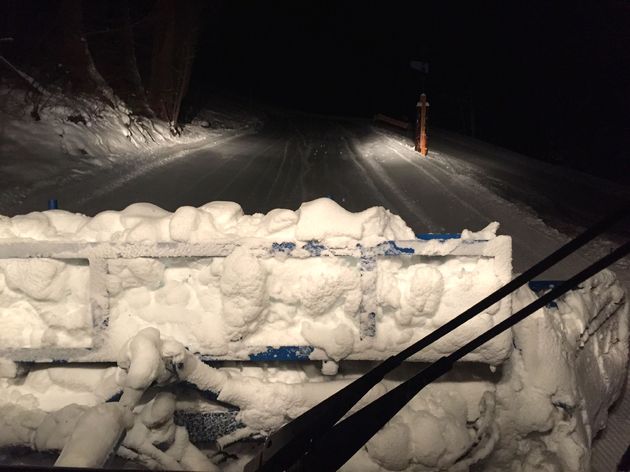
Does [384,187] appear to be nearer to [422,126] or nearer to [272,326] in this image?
[422,126]

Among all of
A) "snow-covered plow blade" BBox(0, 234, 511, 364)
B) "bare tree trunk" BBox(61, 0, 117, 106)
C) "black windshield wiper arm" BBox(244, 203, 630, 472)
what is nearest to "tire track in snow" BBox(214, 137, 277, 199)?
"bare tree trunk" BBox(61, 0, 117, 106)

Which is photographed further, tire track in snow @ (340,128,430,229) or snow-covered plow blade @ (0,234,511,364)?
tire track in snow @ (340,128,430,229)

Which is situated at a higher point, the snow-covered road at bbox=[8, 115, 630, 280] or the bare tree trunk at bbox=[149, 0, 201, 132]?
the bare tree trunk at bbox=[149, 0, 201, 132]

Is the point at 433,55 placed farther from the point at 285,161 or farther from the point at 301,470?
the point at 301,470

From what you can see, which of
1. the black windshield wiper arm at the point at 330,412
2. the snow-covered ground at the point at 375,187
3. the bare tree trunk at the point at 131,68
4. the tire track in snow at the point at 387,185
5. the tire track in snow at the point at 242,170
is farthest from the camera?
the bare tree trunk at the point at 131,68

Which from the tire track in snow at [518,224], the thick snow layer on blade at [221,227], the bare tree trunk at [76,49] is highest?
the bare tree trunk at [76,49]

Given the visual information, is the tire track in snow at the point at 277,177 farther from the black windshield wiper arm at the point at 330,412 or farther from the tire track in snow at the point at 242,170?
the black windshield wiper arm at the point at 330,412

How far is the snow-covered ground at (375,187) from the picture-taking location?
22.8ft

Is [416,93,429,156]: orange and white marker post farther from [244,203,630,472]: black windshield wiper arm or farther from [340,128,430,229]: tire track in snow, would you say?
[244,203,630,472]: black windshield wiper arm

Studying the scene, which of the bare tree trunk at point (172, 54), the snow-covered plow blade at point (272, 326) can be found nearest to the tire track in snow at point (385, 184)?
the snow-covered plow blade at point (272, 326)

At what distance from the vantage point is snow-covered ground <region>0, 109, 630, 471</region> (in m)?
6.95

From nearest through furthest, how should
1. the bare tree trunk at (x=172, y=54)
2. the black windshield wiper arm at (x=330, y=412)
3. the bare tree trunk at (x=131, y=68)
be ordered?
the black windshield wiper arm at (x=330, y=412)
the bare tree trunk at (x=131, y=68)
the bare tree trunk at (x=172, y=54)

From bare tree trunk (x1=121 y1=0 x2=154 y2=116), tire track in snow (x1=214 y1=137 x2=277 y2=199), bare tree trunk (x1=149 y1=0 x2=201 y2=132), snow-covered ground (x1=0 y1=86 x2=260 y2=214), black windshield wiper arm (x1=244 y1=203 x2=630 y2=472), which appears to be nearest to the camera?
black windshield wiper arm (x1=244 y1=203 x2=630 y2=472)

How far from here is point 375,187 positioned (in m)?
9.15
